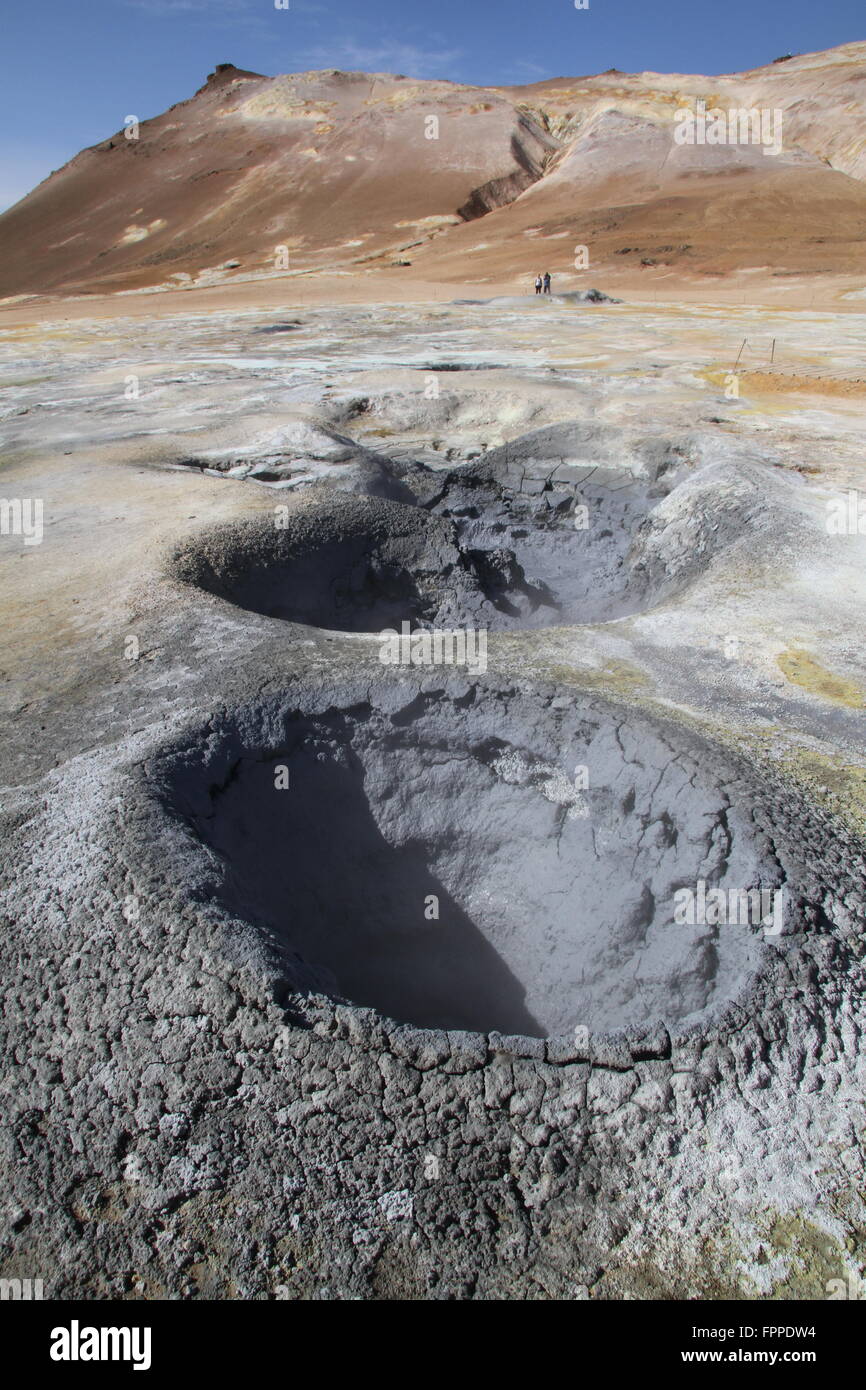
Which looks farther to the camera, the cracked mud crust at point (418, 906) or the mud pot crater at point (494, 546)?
the mud pot crater at point (494, 546)

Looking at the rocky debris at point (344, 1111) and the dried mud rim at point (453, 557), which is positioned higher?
the dried mud rim at point (453, 557)

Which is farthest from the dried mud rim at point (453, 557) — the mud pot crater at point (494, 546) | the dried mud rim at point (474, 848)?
the dried mud rim at point (474, 848)

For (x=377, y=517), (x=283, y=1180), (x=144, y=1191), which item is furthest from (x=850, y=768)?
(x=377, y=517)

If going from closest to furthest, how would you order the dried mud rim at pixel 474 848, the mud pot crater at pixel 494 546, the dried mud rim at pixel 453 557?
the dried mud rim at pixel 474 848 → the dried mud rim at pixel 453 557 → the mud pot crater at pixel 494 546

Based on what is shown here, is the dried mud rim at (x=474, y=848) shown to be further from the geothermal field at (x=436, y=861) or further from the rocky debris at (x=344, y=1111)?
the rocky debris at (x=344, y=1111)

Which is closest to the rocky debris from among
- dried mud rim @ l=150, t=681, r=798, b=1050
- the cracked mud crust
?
the cracked mud crust
